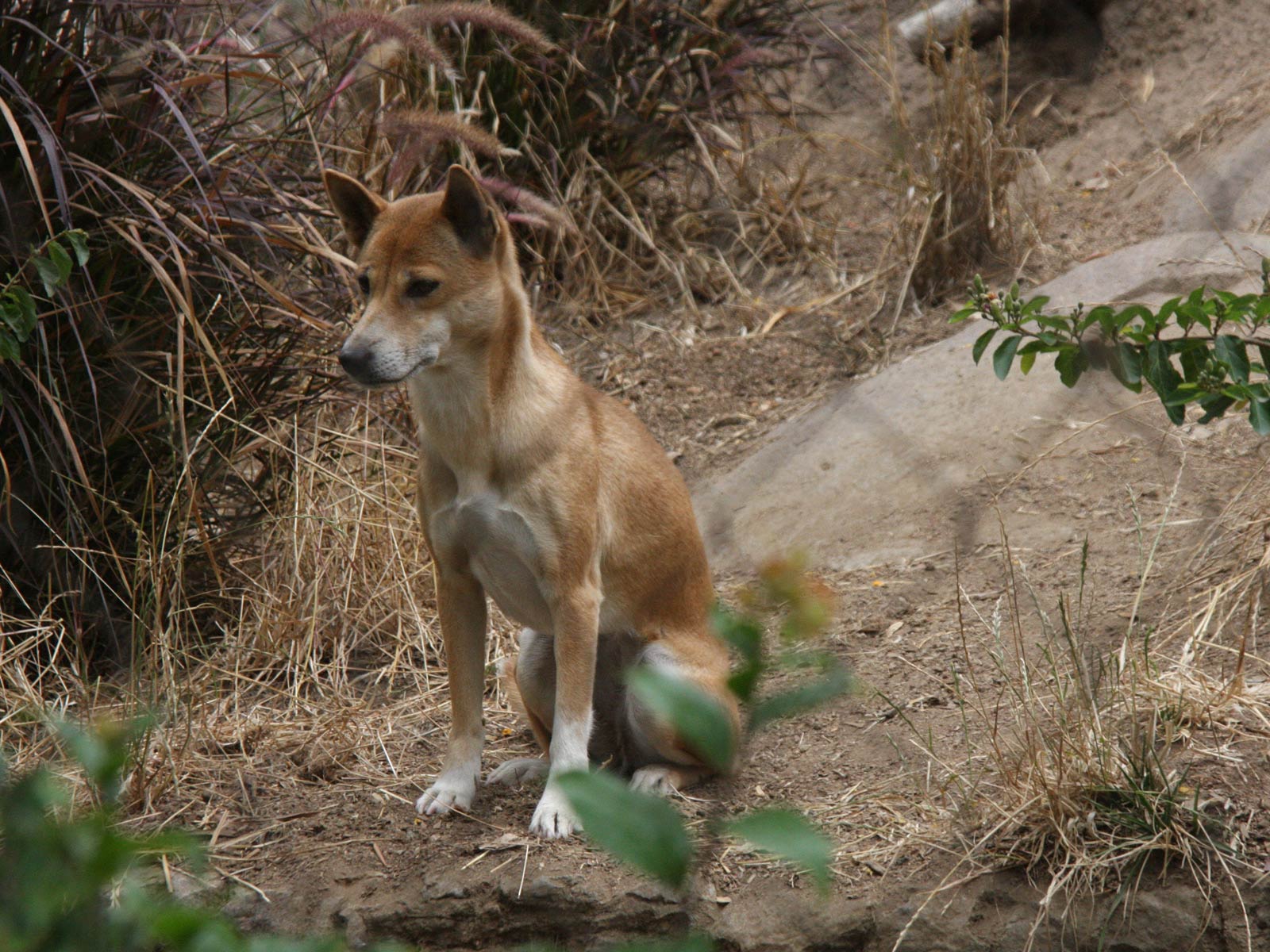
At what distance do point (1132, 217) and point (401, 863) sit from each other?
5.01 m

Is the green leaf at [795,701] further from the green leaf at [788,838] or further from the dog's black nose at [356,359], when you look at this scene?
the dog's black nose at [356,359]

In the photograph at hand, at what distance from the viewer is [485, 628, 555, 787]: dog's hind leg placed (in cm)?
384

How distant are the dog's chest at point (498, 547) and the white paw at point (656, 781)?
513 mm

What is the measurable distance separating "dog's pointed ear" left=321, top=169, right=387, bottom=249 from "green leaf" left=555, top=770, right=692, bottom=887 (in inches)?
113

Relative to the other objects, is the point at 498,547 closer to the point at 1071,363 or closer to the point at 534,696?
the point at 534,696

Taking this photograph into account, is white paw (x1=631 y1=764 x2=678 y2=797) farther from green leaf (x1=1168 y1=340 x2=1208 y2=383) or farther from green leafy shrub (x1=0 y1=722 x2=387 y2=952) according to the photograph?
green leafy shrub (x1=0 y1=722 x2=387 y2=952)

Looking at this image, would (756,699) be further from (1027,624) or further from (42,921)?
(1027,624)

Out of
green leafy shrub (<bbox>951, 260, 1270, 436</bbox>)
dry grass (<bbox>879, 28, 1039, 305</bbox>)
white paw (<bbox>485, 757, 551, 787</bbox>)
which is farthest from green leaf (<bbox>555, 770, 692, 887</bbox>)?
dry grass (<bbox>879, 28, 1039, 305</bbox>)

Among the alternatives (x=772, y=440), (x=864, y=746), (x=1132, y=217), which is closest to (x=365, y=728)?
(x=864, y=746)

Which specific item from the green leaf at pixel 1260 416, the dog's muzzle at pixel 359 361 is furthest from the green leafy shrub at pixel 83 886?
the green leaf at pixel 1260 416

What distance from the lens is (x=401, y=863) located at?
3.46 metres

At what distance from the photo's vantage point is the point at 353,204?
11.9ft

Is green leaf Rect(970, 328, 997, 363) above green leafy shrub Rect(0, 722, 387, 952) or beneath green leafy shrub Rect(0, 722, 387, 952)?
beneath

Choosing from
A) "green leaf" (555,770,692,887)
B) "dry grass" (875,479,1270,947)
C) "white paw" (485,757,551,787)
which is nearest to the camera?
"green leaf" (555,770,692,887)
